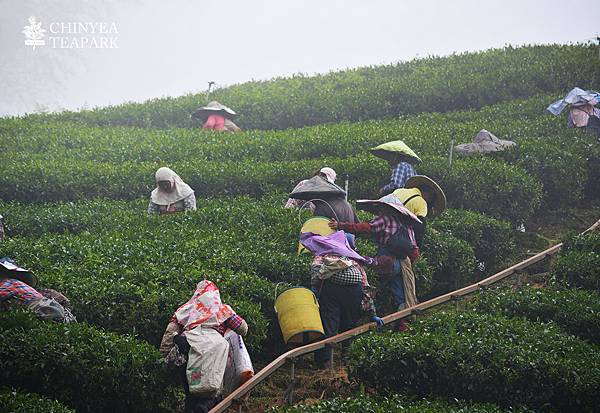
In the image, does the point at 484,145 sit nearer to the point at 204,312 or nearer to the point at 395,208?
the point at 395,208

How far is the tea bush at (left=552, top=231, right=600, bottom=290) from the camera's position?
43.4ft

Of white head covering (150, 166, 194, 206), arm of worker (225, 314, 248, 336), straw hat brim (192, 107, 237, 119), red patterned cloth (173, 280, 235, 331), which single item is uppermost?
straw hat brim (192, 107, 237, 119)

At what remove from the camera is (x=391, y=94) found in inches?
982

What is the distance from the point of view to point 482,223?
1588 centimetres

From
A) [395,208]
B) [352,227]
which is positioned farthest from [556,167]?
[352,227]

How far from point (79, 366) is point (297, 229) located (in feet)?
18.7

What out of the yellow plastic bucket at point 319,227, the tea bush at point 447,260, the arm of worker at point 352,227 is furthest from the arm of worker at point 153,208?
the tea bush at point 447,260

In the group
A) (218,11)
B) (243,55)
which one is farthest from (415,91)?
(218,11)

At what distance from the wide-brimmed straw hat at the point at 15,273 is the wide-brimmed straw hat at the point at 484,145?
37.0 ft

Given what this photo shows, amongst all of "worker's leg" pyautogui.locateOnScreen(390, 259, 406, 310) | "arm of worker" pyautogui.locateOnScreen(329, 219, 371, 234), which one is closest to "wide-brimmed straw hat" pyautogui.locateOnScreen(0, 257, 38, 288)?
"arm of worker" pyautogui.locateOnScreen(329, 219, 371, 234)

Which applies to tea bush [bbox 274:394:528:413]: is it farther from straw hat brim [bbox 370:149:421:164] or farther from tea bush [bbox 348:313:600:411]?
straw hat brim [bbox 370:149:421:164]
